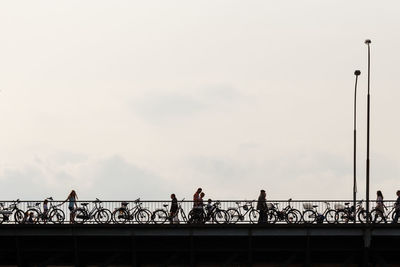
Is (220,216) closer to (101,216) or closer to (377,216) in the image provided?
(101,216)

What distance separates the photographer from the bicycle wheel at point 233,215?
2756 inches

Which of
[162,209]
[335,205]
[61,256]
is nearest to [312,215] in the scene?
[335,205]

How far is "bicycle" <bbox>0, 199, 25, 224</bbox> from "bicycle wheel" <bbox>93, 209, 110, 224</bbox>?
367 centimetres

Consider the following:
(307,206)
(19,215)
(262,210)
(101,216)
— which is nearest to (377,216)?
(307,206)

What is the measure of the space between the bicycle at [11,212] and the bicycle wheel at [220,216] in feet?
30.7

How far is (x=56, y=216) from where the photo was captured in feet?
232

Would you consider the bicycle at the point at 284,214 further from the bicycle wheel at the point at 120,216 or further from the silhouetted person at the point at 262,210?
the bicycle wheel at the point at 120,216

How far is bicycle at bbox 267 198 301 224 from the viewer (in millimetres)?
70062

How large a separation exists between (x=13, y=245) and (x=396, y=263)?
1871 cm

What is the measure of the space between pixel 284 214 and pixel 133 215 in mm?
7217

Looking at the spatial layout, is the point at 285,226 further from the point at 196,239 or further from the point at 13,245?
the point at 13,245

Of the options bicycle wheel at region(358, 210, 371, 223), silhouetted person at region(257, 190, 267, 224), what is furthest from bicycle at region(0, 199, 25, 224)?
bicycle wheel at region(358, 210, 371, 223)

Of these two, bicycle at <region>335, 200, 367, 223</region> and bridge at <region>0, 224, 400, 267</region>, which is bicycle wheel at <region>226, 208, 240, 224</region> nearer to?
bridge at <region>0, 224, 400, 267</region>

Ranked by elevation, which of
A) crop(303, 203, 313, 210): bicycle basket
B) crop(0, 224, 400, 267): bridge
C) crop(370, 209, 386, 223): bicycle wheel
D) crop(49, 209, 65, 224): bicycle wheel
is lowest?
crop(0, 224, 400, 267): bridge
